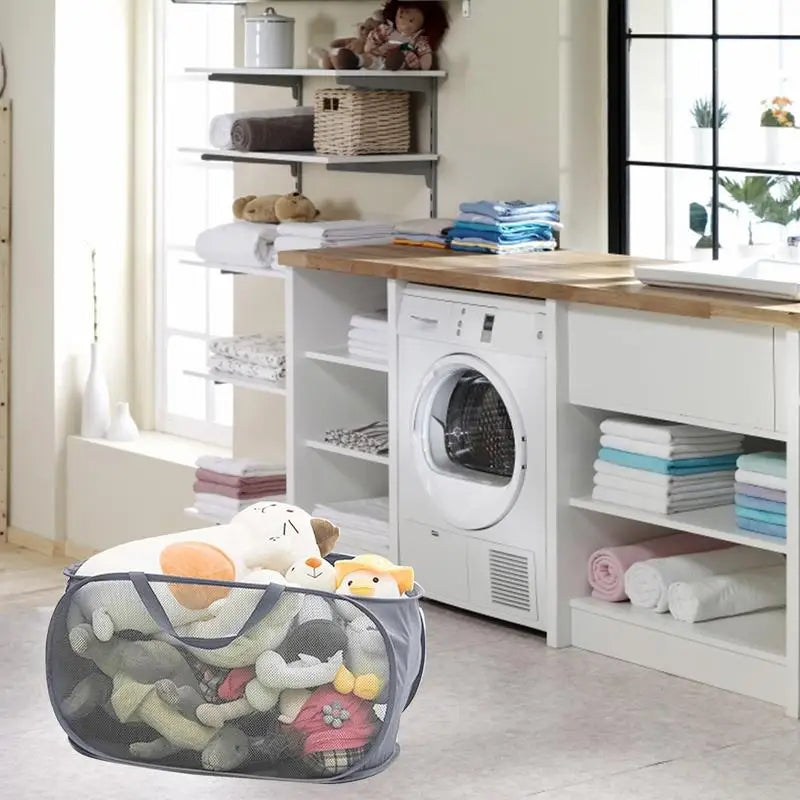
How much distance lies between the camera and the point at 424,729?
12.6 feet

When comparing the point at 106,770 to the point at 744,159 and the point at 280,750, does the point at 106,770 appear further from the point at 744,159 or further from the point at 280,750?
the point at 744,159

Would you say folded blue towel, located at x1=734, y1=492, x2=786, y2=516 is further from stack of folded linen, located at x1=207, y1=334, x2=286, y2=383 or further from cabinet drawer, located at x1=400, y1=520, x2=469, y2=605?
stack of folded linen, located at x1=207, y1=334, x2=286, y2=383

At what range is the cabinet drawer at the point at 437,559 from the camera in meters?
4.71

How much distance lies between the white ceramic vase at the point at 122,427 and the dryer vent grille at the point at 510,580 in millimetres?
2406

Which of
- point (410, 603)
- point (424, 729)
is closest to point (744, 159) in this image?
point (424, 729)

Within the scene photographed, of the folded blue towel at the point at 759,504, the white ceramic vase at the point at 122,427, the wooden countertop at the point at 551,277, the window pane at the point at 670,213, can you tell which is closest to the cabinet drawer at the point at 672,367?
the wooden countertop at the point at 551,277

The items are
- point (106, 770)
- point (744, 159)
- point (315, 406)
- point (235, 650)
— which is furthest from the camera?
point (315, 406)

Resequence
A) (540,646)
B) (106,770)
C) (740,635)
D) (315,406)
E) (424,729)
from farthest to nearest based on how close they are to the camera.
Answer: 1. (315,406)
2. (540,646)
3. (740,635)
4. (424,729)
5. (106,770)

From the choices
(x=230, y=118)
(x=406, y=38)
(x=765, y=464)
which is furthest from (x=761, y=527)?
(x=230, y=118)

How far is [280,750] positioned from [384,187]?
2.96 meters

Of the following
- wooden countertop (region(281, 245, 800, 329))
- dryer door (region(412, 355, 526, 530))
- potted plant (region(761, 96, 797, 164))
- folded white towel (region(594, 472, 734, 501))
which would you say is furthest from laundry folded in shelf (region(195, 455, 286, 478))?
potted plant (region(761, 96, 797, 164))

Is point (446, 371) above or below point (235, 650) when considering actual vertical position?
above

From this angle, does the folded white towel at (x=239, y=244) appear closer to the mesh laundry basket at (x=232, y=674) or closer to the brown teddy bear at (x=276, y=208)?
the brown teddy bear at (x=276, y=208)

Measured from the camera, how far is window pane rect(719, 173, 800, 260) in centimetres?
470
